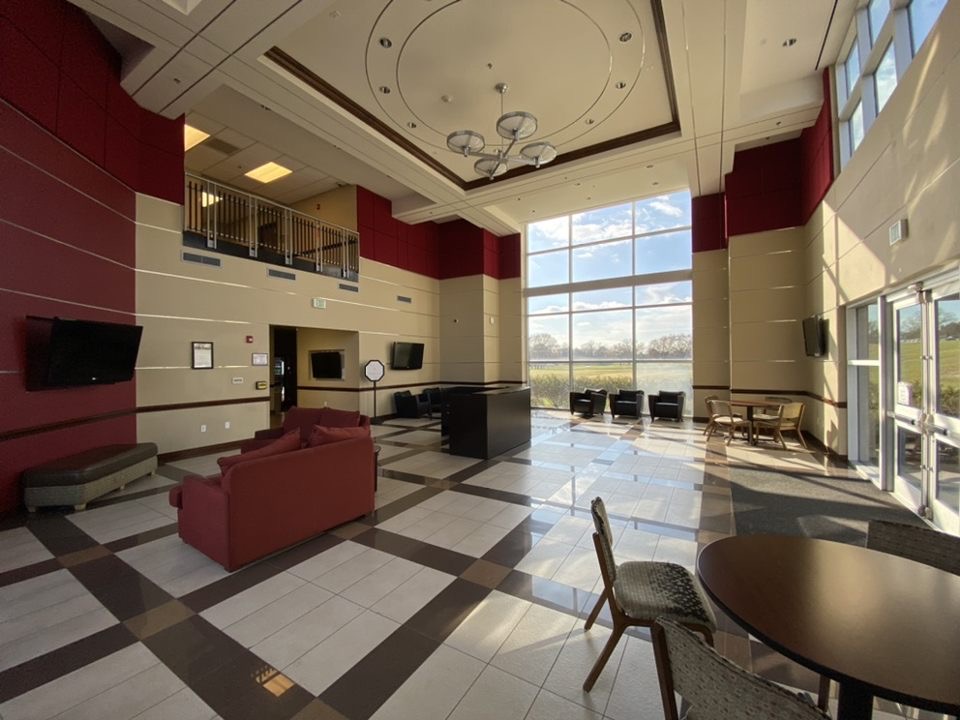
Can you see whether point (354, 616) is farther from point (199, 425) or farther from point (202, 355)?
point (202, 355)

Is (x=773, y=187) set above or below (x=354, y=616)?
above

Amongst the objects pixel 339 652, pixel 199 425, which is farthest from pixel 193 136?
pixel 339 652

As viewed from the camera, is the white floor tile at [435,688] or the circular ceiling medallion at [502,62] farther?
the circular ceiling medallion at [502,62]

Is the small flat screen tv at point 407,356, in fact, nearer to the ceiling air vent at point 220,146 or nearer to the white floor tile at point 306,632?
the ceiling air vent at point 220,146

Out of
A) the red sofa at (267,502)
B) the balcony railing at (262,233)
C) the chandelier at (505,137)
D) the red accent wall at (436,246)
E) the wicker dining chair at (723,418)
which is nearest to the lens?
the red sofa at (267,502)

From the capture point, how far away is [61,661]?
209cm

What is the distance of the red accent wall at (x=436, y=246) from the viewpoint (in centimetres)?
1008

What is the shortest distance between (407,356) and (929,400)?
9.43 m

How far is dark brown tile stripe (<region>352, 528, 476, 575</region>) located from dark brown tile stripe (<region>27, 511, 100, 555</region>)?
93.0 inches

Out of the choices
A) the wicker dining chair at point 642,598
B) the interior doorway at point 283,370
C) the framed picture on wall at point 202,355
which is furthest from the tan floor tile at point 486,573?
the interior doorway at point 283,370

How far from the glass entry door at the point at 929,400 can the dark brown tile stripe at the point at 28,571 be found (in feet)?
23.7

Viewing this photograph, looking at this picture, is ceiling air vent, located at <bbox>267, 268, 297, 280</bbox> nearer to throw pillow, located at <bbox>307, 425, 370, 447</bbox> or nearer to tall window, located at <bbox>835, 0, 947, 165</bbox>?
throw pillow, located at <bbox>307, 425, 370, 447</bbox>

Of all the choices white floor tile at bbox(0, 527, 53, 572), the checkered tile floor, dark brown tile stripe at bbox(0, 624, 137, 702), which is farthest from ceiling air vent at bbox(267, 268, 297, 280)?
dark brown tile stripe at bbox(0, 624, 137, 702)

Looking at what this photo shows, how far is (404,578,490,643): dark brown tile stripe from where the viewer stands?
91.0 inches
